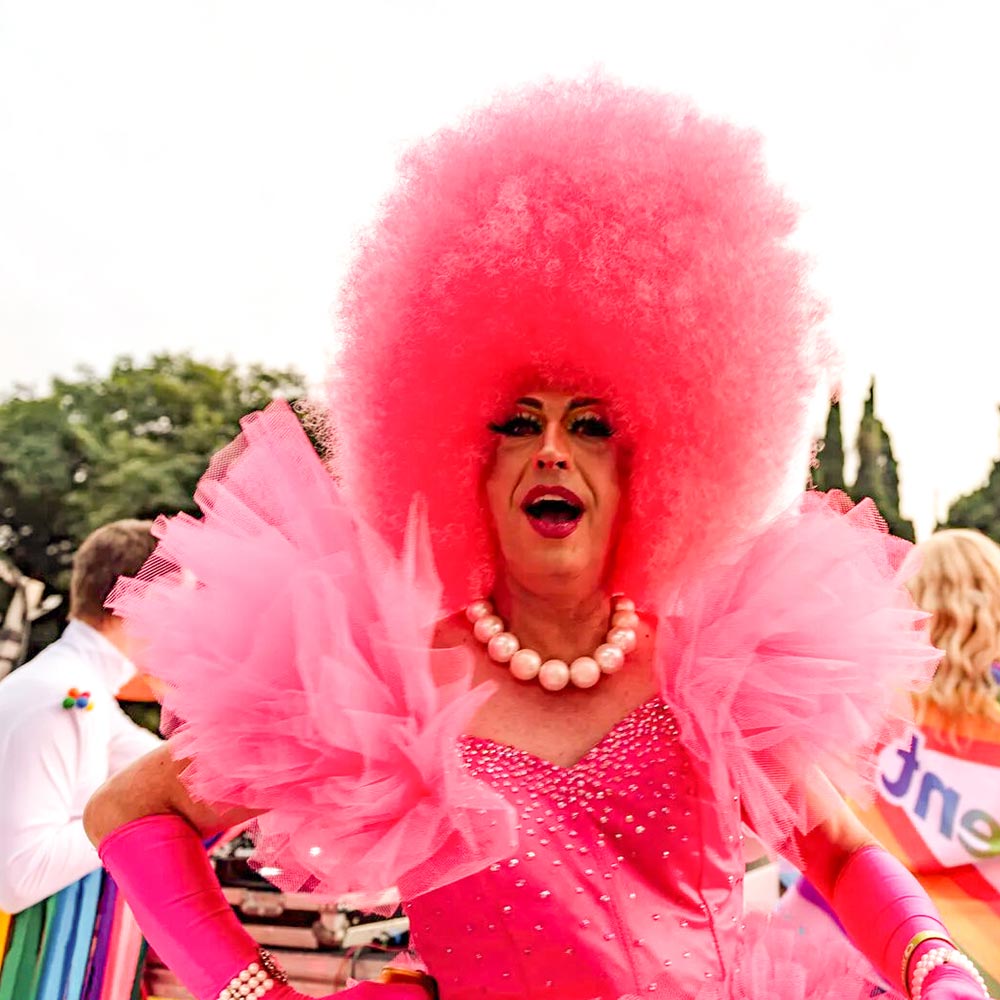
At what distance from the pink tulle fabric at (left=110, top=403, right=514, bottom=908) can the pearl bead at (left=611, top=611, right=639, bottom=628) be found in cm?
37

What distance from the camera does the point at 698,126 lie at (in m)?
1.59

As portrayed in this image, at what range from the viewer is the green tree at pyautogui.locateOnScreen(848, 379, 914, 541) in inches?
850

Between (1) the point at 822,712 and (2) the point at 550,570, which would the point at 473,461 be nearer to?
(2) the point at 550,570

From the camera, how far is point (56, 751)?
8.21ft

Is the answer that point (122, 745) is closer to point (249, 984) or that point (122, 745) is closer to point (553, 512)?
point (249, 984)

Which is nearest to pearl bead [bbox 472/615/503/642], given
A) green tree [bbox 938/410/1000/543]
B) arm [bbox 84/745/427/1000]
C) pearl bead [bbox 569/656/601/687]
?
pearl bead [bbox 569/656/601/687]

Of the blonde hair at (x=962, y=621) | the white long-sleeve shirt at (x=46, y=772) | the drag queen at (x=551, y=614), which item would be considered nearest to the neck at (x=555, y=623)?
the drag queen at (x=551, y=614)

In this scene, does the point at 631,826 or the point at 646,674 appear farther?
the point at 646,674

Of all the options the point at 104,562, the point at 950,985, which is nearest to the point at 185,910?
the point at 950,985

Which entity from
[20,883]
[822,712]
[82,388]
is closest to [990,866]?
[822,712]

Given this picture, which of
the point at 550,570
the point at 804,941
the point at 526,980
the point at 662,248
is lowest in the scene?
the point at 804,941

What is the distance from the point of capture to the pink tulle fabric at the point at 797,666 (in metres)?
1.43

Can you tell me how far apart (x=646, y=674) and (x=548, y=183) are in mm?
768

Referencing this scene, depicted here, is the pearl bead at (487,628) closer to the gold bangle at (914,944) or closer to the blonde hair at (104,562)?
the gold bangle at (914,944)
